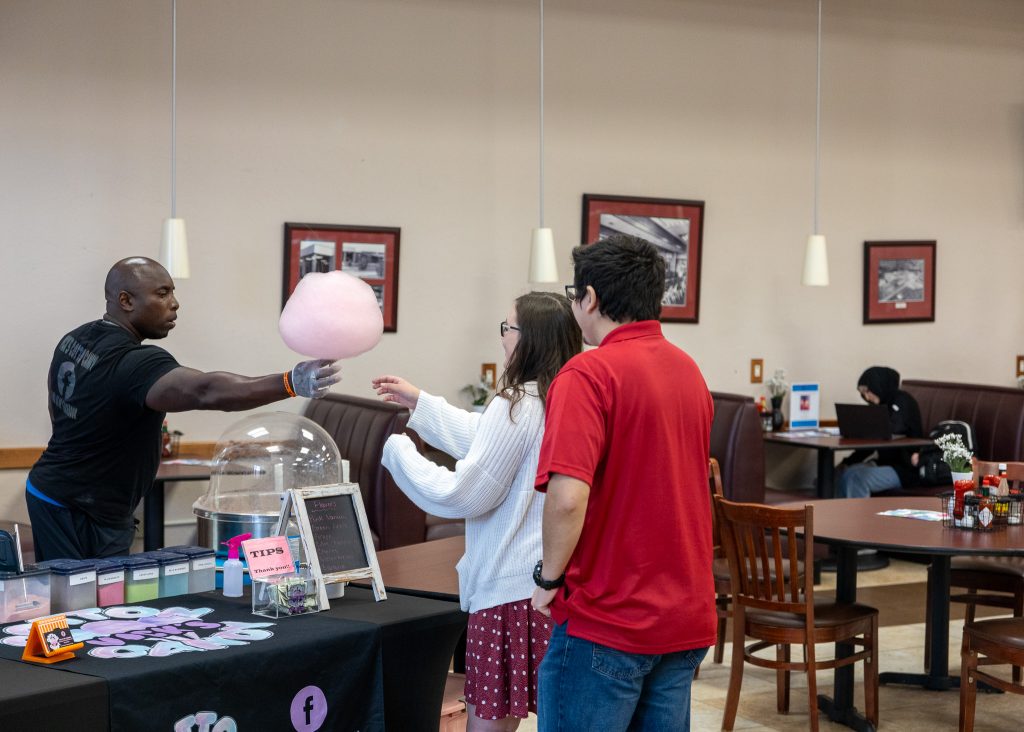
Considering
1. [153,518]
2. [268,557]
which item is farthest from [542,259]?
[268,557]

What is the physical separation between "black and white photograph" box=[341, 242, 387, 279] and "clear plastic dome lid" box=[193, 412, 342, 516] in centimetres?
→ 340

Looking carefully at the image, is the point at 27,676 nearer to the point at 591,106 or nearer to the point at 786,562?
the point at 786,562

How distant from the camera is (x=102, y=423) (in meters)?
3.32

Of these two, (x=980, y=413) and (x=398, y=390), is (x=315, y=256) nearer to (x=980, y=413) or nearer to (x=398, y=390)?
(x=398, y=390)

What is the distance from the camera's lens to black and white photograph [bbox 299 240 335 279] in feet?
23.3

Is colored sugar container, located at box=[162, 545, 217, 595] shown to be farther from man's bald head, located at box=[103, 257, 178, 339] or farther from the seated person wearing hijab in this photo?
the seated person wearing hijab

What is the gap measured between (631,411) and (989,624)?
2.72m

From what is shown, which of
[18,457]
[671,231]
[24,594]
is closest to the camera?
[24,594]

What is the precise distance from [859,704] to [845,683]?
35 cm

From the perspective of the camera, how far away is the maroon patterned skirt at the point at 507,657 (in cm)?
300

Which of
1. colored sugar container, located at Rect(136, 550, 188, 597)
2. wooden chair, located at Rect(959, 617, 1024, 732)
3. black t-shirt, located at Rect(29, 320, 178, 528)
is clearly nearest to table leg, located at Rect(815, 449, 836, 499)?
wooden chair, located at Rect(959, 617, 1024, 732)

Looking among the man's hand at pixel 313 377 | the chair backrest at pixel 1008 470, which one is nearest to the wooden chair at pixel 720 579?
the chair backrest at pixel 1008 470

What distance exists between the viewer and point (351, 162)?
23.7ft

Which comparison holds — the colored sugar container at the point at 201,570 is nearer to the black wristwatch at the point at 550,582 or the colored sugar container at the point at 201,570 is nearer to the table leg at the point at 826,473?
the black wristwatch at the point at 550,582
